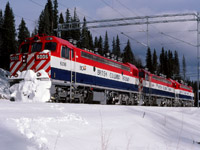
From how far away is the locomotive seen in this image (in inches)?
568

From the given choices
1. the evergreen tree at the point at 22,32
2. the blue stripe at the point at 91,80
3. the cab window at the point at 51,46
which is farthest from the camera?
the evergreen tree at the point at 22,32

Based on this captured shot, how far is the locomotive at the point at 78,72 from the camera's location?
1442 centimetres

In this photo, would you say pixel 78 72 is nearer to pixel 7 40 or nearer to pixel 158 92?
pixel 158 92

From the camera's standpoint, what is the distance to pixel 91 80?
18.8 meters

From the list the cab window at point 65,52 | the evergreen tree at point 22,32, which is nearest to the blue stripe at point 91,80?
the cab window at point 65,52

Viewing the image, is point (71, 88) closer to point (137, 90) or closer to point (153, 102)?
point (137, 90)

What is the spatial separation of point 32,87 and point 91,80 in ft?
23.4

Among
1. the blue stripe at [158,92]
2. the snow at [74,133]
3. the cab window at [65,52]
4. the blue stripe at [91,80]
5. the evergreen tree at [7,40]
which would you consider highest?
the evergreen tree at [7,40]

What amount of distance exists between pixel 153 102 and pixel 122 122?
2523 cm

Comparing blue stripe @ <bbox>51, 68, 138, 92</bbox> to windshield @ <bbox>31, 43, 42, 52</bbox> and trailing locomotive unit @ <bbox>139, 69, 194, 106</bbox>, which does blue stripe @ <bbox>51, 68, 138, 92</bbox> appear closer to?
windshield @ <bbox>31, 43, 42, 52</bbox>

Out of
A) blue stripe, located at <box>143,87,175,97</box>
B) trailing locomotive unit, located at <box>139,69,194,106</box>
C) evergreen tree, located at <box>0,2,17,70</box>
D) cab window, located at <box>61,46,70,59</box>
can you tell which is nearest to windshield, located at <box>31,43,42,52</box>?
cab window, located at <box>61,46,70,59</box>

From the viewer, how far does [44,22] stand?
63.8 m

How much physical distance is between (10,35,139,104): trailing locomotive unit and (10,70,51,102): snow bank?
0.70 m

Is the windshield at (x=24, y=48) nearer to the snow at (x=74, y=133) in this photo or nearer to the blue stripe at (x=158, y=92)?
the snow at (x=74, y=133)
